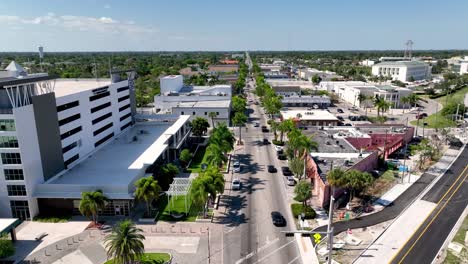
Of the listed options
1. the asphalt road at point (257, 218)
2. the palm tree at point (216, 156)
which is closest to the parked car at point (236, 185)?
the asphalt road at point (257, 218)

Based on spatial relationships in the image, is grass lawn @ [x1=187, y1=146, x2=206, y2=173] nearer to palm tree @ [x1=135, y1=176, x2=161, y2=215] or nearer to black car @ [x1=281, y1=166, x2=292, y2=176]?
black car @ [x1=281, y1=166, x2=292, y2=176]

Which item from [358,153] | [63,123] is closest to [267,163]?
[358,153]

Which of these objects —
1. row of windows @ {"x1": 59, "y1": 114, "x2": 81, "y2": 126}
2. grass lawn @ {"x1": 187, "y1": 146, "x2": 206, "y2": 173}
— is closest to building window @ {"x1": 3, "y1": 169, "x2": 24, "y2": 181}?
row of windows @ {"x1": 59, "y1": 114, "x2": 81, "y2": 126}

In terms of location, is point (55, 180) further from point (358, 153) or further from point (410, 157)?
point (410, 157)

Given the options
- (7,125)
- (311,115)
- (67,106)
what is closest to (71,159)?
(67,106)

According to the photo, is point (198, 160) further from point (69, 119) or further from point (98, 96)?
point (69, 119)

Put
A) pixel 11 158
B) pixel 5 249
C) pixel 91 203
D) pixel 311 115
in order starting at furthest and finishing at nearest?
pixel 311 115 → pixel 11 158 → pixel 91 203 → pixel 5 249

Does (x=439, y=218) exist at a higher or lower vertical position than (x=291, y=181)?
lower
